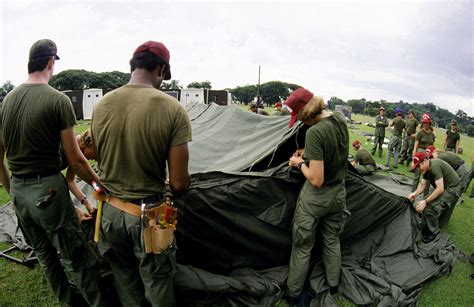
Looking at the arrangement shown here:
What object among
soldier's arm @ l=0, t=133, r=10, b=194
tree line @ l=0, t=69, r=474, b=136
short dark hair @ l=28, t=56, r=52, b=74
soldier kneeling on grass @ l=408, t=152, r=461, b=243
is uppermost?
short dark hair @ l=28, t=56, r=52, b=74

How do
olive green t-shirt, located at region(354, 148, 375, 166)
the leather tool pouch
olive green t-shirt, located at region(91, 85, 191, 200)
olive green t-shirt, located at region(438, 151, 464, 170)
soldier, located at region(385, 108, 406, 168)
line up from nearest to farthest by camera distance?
olive green t-shirt, located at region(91, 85, 191, 200) → the leather tool pouch → olive green t-shirt, located at region(438, 151, 464, 170) → olive green t-shirt, located at region(354, 148, 375, 166) → soldier, located at region(385, 108, 406, 168)

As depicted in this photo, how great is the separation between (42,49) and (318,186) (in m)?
2.35

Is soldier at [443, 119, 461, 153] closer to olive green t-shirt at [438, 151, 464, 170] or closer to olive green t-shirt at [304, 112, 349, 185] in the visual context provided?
olive green t-shirt at [438, 151, 464, 170]

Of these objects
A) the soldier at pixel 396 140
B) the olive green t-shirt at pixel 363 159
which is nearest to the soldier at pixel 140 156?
the olive green t-shirt at pixel 363 159

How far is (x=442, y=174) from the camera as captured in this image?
4203 millimetres

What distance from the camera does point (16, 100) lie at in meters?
2.00

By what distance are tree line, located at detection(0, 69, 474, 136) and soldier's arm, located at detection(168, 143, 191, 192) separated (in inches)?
710

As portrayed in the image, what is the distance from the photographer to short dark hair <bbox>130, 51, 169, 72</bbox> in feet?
5.63

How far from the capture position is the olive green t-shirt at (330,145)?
2.50 m

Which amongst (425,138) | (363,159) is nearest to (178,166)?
(363,159)

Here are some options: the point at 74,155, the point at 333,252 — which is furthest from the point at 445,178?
the point at 74,155

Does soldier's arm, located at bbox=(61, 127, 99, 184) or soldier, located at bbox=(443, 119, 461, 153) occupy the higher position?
soldier's arm, located at bbox=(61, 127, 99, 184)

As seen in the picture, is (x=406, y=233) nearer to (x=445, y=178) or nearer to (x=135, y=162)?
(x=445, y=178)

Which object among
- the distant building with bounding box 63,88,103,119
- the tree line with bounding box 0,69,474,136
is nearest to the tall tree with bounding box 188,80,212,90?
the tree line with bounding box 0,69,474,136
